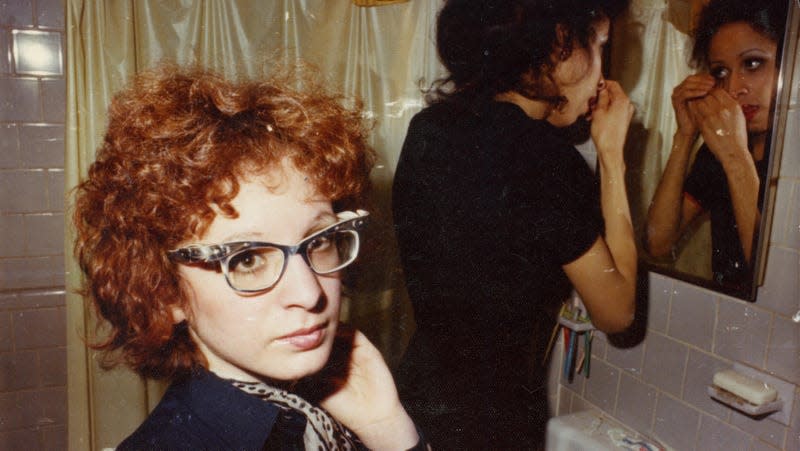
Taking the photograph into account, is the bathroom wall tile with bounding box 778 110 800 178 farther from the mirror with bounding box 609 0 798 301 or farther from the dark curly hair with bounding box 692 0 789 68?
the dark curly hair with bounding box 692 0 789 68

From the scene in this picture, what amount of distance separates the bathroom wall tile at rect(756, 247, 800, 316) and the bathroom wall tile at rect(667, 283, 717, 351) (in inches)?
4.7

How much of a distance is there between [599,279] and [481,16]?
53cm

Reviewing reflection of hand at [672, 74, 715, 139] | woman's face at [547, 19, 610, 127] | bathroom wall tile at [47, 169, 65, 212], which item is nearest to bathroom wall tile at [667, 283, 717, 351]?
reflection of hand at [672, 74, 715, 139]

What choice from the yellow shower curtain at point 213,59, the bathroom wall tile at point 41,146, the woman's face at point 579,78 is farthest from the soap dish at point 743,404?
the bathroom wall tile at point 41,146

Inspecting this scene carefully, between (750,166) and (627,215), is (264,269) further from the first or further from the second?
(750,166)

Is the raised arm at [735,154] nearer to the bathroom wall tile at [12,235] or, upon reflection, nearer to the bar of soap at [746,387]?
the bar of soap at [746,387]

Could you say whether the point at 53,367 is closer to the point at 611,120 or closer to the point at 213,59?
the point at 213,59

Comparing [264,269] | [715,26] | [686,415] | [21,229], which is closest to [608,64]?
[715,26]

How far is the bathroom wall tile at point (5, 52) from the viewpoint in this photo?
0.81m

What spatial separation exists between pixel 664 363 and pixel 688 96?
61 cm

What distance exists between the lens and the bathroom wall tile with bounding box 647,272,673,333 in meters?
1.14

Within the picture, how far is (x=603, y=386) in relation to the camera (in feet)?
4.37

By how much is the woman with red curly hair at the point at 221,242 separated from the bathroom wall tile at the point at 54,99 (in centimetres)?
36

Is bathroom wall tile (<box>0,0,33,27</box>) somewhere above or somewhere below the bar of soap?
above
